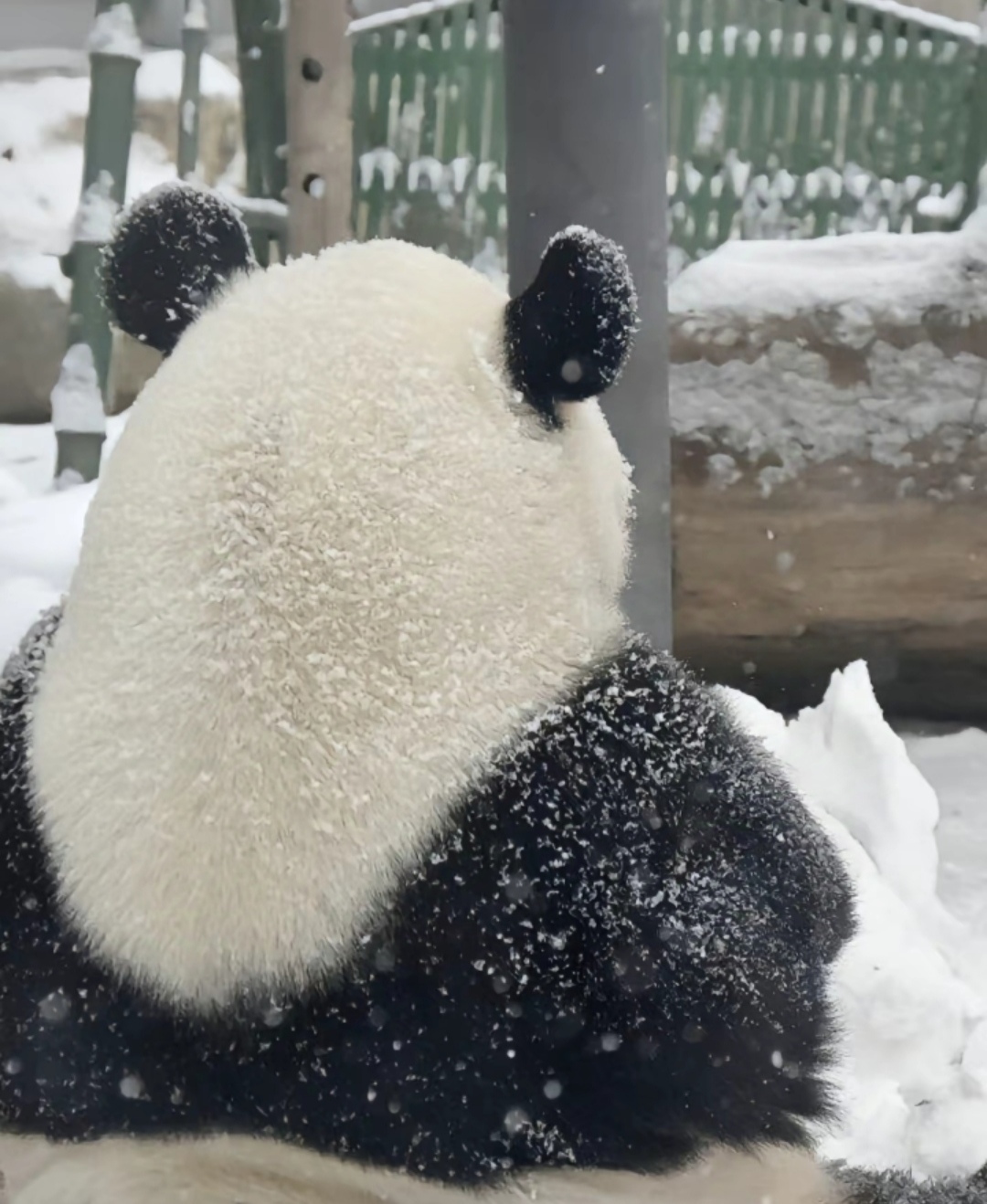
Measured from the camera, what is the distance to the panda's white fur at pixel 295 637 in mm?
529

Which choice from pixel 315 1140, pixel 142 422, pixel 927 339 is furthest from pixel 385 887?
pixel 927 339

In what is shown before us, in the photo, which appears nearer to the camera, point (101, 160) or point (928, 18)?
point (101, 160)

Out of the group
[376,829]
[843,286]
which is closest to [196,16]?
[843,286]

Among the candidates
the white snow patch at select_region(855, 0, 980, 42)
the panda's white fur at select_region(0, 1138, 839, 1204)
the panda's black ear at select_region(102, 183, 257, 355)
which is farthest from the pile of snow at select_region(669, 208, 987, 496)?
the panda's white fur at select_region(0, 1138, 839, 1204)

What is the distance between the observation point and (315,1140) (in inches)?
21.6

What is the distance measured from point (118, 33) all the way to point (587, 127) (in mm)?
736

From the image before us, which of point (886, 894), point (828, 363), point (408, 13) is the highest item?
point (408, 13)

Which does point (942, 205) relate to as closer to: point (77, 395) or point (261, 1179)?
point (77, 395)

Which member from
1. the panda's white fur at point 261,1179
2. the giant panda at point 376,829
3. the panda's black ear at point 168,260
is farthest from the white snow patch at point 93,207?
the panda's white fur at point 261,1179

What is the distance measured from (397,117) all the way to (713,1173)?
1.35 m

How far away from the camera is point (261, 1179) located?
0.57m

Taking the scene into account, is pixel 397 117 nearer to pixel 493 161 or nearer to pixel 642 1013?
pixel 493 161

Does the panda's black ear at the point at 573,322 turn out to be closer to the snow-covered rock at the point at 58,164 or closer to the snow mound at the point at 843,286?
the snow-covered rock at the point at 58,164

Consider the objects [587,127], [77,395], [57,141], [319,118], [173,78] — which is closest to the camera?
[587,127]
